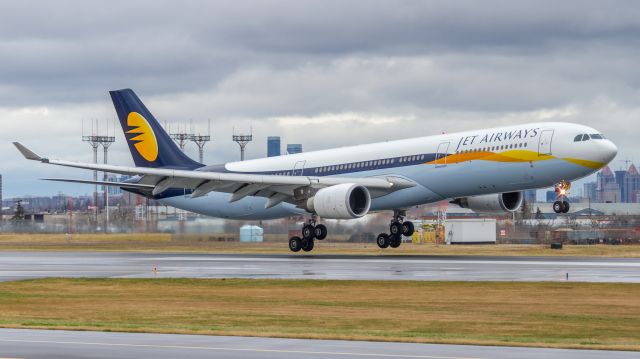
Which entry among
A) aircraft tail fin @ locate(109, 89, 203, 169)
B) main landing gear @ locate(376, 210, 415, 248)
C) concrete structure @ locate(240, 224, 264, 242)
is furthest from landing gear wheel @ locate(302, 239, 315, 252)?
A: concrete structure @ locate(240, 224, 264, 242)

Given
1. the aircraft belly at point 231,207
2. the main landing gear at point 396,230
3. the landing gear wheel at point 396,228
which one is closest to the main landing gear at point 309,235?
the aircraft belly at point 231,207

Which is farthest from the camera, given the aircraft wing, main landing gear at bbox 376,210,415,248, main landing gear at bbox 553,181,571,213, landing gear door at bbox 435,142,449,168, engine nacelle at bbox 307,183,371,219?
main landing gear at bbox 376,210,415,248

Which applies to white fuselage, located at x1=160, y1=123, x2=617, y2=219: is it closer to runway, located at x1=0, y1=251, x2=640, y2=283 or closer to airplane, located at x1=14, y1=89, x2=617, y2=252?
airplane, located at x1=14, y1=89, x2=617, y2=252

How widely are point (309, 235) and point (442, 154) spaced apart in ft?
31.6

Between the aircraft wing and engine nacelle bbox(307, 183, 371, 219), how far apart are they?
1002 mm

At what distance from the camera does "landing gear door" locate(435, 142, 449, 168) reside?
2185 inches

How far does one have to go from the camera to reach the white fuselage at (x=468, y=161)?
5191 centimetres

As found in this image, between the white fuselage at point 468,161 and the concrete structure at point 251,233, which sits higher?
the white fuselage at point 468,161

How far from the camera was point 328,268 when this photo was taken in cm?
4534

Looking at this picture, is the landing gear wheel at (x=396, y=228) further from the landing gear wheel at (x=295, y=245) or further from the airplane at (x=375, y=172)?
the landing gear wheel at (x=295, y=245)

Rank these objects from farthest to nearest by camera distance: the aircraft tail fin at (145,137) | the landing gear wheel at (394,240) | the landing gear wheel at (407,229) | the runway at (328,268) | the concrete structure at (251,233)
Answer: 1. the concrete structure at (251,233)
2. the aircraft tail fin at (145,137)
3. the landing gear wheel at (394,240)
4. the landing gear wheel at (407,229)
5. the runway at (328,268)

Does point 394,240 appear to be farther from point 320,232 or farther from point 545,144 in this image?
point 545,144

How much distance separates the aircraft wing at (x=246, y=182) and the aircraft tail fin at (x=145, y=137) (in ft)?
25.8

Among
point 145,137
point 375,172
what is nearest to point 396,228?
point 375,172
